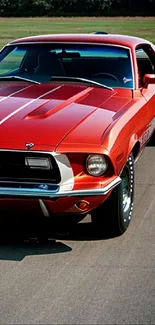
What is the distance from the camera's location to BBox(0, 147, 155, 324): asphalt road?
166 inches

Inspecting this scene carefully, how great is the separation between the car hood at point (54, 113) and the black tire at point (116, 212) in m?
0.48

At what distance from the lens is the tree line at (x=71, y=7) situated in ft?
182

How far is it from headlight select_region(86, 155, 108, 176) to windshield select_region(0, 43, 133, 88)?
183 cm

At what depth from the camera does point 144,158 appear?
828 centimetres

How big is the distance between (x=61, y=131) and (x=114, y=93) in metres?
1.48

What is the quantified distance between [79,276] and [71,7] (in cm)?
5345

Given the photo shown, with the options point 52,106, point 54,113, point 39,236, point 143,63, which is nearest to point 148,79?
point 143,63

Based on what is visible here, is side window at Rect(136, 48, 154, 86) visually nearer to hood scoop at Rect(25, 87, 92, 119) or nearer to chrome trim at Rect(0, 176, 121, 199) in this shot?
hood scoop at Rect(25, 87, 92, 119)

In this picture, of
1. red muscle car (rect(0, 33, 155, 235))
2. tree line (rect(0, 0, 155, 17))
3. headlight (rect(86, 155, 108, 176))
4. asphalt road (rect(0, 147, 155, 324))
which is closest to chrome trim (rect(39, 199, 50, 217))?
red muscle car (rect(0, 33, 155, 235))

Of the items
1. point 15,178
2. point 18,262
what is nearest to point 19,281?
point 18,262

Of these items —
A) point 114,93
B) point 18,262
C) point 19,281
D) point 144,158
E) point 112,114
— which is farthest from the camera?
point 144,158

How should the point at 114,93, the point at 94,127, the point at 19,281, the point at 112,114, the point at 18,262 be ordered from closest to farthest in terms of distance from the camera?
the point at 19,281 < the point at 18,262 < the point at 94,127 < the point at 112,114 < the point at 114,93

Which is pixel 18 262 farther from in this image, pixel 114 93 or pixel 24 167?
pixel 114 93

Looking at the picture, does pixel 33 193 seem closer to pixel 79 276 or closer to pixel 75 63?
pixel 79 276
